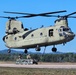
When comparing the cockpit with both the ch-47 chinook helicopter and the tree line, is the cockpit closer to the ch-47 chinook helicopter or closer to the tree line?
the ch-47 chinook helicopter

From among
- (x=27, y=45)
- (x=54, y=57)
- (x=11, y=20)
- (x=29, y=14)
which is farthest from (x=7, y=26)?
(x=54, y=57)

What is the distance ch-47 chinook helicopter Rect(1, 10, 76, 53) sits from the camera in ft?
150

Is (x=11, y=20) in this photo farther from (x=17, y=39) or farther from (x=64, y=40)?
(x=64, y=40)

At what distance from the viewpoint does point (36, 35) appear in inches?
1939

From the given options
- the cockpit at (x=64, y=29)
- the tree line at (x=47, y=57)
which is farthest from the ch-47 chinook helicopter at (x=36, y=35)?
the tree line at (x=47, y=57)

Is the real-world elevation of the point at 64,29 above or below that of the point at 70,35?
above

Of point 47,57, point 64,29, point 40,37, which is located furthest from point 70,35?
point 47,57

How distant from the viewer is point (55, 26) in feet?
153

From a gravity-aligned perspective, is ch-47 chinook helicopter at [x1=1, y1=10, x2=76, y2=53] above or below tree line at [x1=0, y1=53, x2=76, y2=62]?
above

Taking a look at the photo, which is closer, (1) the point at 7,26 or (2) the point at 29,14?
(2) the point at 29,14

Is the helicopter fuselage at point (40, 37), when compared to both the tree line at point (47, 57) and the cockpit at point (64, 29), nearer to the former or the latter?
the cockpit at point (64, 29)

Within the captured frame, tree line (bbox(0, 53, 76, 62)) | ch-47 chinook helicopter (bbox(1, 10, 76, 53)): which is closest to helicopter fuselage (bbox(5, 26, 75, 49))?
ch-47 chinook helicopter (bbox(1, 10, 76, 53))

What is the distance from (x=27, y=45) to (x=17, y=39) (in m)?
1.99

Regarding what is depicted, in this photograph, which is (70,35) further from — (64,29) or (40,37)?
(40,37)
